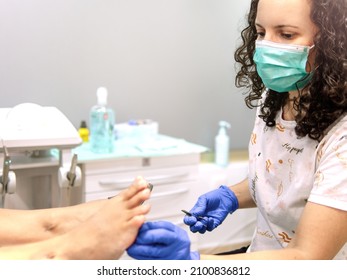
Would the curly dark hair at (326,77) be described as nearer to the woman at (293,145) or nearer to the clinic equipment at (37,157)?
the woman at (293,145)

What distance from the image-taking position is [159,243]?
69 cm

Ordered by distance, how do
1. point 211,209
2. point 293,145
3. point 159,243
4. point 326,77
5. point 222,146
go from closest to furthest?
point 159,243
point 326,77
point 293,145
point 211,209
point 222,146

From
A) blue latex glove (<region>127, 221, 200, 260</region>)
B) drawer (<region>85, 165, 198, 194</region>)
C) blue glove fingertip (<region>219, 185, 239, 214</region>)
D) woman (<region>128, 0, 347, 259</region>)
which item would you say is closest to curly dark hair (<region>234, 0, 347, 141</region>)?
woman (<region>128, 0, 347, 259</region>)

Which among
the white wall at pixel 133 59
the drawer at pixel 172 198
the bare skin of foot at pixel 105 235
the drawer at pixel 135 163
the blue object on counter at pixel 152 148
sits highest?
the white wall at pixel 133 59

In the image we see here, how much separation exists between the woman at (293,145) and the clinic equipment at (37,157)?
325mm

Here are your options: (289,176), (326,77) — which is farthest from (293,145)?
(326,77)

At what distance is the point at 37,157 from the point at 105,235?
1.20ft

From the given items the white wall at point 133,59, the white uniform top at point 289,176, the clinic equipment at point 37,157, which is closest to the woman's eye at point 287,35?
the white uniform top at point 289,176

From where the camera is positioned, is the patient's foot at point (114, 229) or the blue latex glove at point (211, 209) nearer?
the patient's foot at point (114, 229)

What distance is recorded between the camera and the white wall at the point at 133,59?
97cm

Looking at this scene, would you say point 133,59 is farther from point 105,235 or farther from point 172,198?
point 105,235
